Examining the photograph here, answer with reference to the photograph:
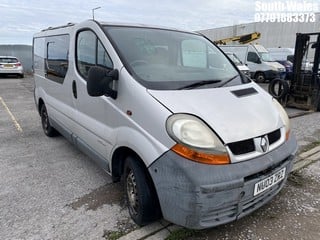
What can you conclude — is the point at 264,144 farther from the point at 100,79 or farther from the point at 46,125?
the point at 46,125

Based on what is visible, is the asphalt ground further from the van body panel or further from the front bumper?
the van body panel

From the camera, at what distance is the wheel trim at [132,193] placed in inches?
102

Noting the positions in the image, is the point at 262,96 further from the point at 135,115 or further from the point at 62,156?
the point at 62,156

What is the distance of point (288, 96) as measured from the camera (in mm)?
8477

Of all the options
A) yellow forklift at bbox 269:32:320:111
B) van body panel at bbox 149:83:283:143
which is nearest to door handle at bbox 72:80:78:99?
van body panel at bbox 149:83:283:143

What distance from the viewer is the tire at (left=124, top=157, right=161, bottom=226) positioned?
244 centimetres

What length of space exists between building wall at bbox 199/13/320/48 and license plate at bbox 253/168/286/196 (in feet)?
120

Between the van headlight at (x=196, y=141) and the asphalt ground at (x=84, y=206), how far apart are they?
841mm

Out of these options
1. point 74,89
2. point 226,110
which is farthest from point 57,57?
point 226,110

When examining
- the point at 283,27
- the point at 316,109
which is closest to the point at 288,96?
the point at 316,109

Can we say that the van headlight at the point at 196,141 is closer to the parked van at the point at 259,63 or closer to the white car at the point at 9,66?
the parked van at the point at 259,63

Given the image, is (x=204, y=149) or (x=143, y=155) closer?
(x=204, y=149)

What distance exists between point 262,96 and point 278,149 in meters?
0.62

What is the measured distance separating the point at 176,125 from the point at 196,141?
0.19 m
